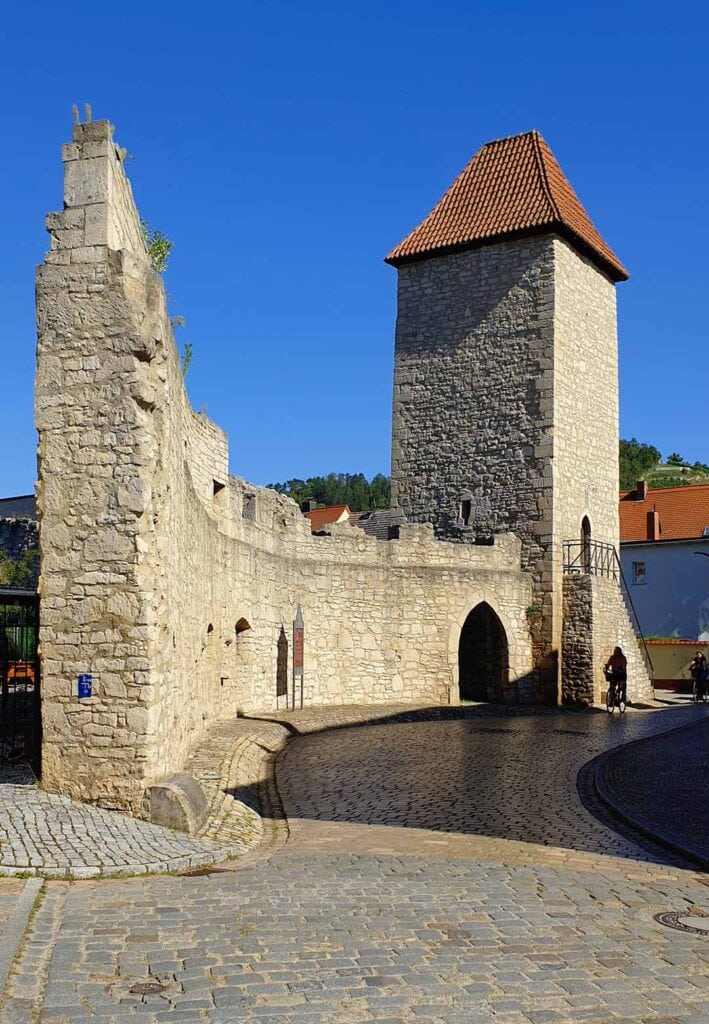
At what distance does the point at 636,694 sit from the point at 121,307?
19.1 m

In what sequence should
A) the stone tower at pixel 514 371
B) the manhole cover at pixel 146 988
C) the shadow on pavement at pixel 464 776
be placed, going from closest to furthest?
the manhole cover at pixel 146 988, the shadow on pavement at pixel 464 776, the stone tower at pixel 514 371

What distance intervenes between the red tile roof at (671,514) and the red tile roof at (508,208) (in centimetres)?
1436

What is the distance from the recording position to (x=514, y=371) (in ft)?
84.0

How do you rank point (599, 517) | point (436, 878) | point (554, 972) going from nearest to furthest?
point (554, 972) → point (436, 878) → point (599, 517)

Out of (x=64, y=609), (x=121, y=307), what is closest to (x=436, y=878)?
(x=64, y=609)

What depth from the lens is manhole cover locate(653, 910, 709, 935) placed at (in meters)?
5.93

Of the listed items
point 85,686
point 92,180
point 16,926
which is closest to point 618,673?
point 85,686

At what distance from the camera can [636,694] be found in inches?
988

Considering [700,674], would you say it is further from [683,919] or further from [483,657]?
[683,919]

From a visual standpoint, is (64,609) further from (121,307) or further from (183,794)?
(121,307)

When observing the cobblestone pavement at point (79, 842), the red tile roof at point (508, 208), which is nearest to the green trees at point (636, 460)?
the red tile roof at point (508, 208)

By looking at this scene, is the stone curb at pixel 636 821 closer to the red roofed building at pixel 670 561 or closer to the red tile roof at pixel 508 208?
the red tile roof at pixel 508 208

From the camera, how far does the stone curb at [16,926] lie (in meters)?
4.84

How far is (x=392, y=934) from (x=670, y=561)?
36.2 metres
